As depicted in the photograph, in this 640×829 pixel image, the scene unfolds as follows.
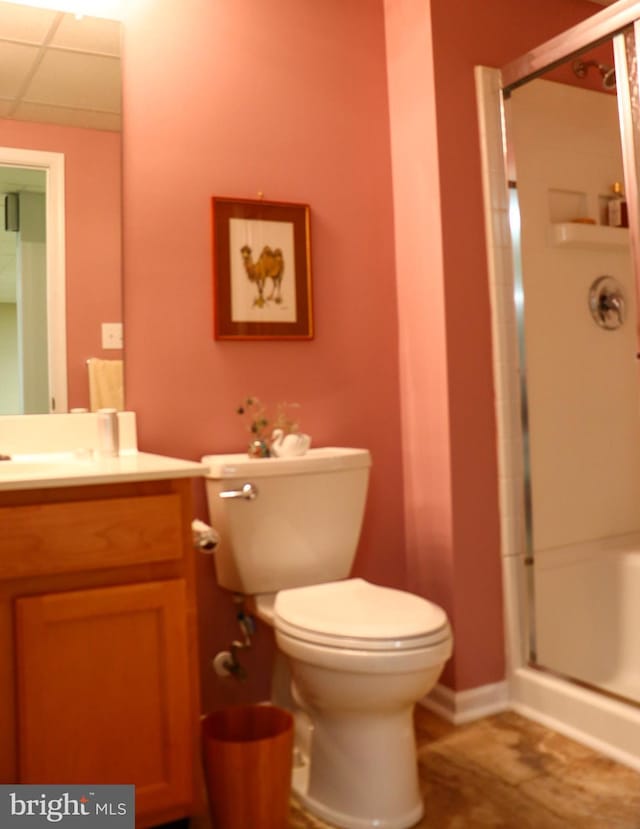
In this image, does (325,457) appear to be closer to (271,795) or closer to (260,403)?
(260,403)

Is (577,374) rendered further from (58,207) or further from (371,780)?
(58,207)

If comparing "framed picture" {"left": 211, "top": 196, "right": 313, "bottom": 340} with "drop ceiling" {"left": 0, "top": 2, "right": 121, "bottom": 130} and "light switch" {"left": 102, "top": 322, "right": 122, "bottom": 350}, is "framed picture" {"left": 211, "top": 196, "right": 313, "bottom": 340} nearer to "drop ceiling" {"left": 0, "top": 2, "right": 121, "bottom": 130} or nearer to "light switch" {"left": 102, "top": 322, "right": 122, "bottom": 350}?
"light switch" {"left": 102, "top": 322, "right": 122, "bottom": 350}

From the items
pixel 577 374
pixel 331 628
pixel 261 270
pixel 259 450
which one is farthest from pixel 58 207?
pixel 577 374

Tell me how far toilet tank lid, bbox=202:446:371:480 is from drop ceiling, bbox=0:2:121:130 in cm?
95

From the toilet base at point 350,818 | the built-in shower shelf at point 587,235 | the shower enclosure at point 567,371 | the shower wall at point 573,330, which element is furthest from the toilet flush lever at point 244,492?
the built-in shower shelf at point 587,235

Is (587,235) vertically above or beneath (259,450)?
above

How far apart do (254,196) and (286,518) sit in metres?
0.95

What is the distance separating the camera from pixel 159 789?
4.96 feet

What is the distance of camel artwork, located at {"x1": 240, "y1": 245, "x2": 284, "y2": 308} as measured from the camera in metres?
2.26

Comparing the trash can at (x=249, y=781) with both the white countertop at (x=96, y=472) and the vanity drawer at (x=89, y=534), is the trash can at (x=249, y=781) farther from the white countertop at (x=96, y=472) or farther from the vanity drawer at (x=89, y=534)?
the white countertop at (x=96, y=472)

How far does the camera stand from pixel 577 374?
265cm

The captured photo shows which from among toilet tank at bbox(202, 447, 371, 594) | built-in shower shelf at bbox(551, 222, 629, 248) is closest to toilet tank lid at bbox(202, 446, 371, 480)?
toilet tank at bbox(202, 447, 371, 594)

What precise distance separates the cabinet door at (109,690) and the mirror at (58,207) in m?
0.72

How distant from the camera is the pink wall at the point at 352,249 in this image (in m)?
2.15
